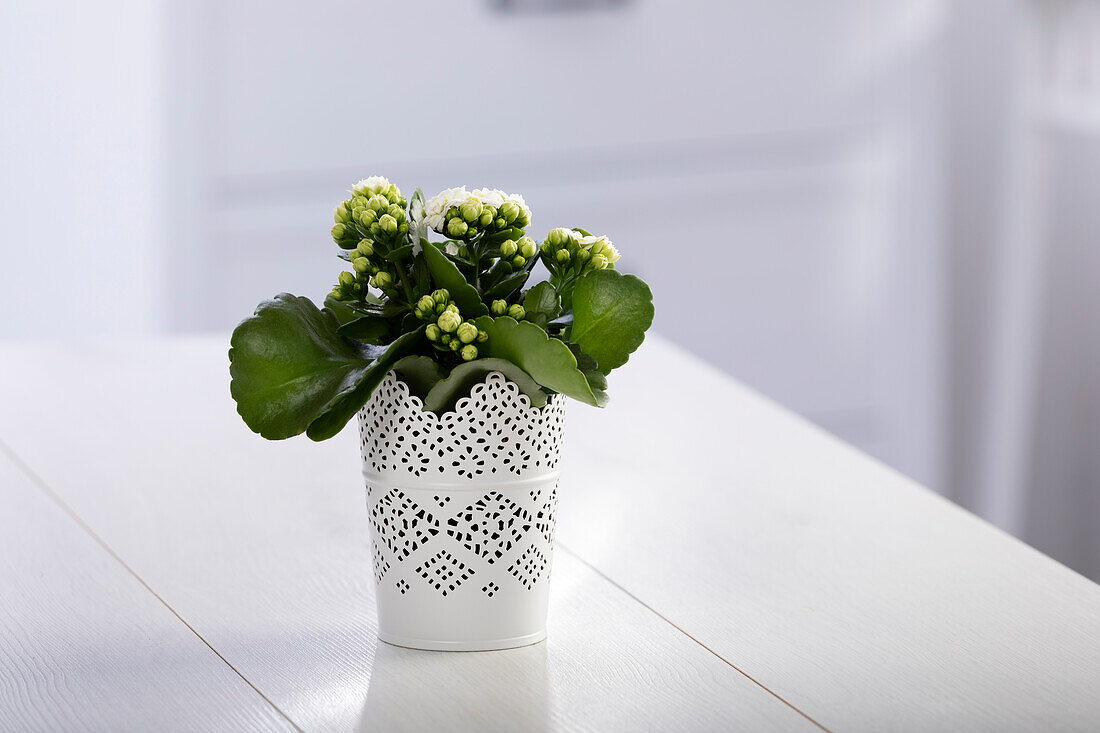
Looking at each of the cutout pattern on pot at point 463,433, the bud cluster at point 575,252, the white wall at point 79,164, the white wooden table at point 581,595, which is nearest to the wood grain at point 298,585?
the white wooden table at point 581,595

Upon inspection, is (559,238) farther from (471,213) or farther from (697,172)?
(697,172)

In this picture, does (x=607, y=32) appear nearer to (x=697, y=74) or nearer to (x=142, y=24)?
(x=697, y=74)

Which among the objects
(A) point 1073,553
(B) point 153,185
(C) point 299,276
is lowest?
(A) point 1073,553

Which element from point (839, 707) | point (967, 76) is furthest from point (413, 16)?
point (839, 707)

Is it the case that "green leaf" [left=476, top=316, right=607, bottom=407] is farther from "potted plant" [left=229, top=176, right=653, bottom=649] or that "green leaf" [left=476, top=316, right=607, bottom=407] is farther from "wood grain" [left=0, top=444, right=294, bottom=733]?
"wood grain" [left=0, top=444, right=294, bottom=733]

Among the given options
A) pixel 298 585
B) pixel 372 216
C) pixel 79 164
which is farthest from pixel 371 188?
pixel 79 164

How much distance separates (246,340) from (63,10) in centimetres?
156

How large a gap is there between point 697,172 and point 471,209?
185cm

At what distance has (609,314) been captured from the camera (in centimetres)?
63

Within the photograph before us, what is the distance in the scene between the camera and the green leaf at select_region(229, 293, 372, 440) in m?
0.62

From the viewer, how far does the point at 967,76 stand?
2.38 meters

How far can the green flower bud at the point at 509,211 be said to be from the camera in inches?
24.6

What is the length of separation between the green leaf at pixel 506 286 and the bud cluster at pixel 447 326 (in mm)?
27

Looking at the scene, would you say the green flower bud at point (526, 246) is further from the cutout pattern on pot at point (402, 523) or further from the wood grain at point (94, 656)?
the wood grain at point (94, 656)
